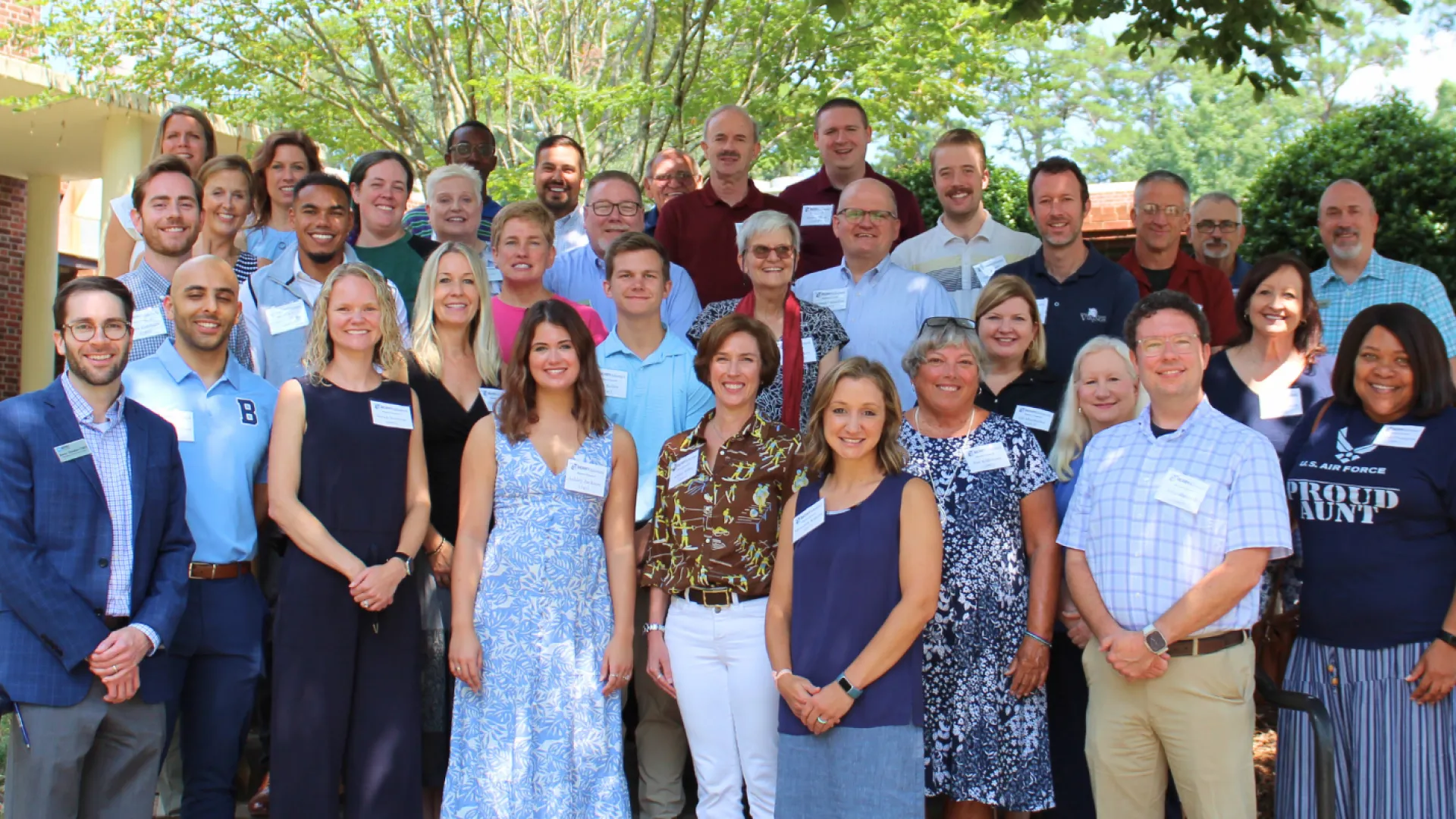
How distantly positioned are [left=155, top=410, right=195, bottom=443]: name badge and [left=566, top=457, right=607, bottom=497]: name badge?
52.5 inches

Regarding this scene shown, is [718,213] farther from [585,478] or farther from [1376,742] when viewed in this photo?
[1376,742]

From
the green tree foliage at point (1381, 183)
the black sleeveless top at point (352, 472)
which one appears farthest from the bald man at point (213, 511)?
the green tree foliage at point (1381, 183)

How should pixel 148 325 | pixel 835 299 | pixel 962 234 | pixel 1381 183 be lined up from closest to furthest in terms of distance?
1. pixel 148 325
2. pixel 835 299
3. pixel 962 234
4. pixel 1381 183

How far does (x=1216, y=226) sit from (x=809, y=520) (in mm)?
4357

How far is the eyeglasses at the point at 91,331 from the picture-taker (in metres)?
3.84

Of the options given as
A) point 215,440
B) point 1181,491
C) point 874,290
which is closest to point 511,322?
point 215,440

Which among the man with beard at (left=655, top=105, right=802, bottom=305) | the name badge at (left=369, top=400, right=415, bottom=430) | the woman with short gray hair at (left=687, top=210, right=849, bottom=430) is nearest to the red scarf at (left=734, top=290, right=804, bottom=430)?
the woman with short gray hair at (left=687, top=210, right=849, bottom=430)

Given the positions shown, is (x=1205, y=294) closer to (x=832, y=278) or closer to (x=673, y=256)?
(x=832, y=278)

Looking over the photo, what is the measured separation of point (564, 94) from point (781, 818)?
26.7ft

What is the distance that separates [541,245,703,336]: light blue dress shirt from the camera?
5.60m

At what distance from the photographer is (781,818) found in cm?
378

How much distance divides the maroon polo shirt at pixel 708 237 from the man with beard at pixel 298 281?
1637 mm

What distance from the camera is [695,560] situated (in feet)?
13.4

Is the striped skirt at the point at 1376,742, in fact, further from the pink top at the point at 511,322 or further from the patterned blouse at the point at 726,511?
the pink top at the point at 511,322
